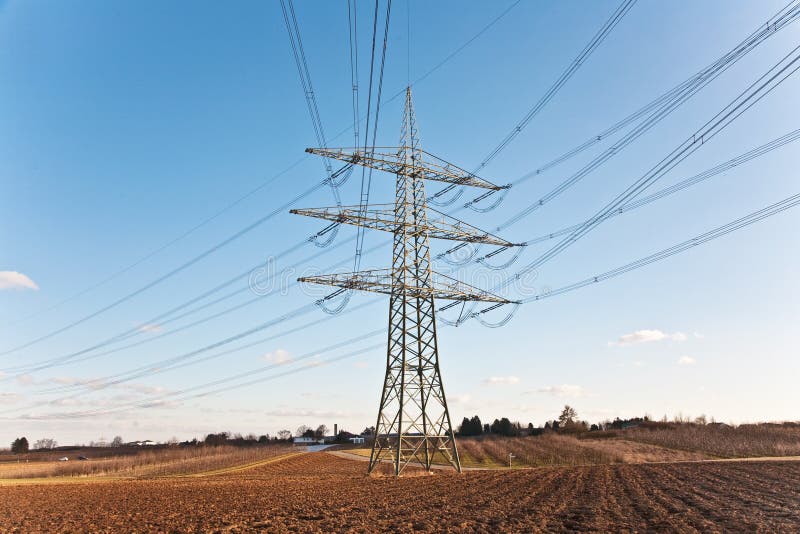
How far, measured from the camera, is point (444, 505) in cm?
2241

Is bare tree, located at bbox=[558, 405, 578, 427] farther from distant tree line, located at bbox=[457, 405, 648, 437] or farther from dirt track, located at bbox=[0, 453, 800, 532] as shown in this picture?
dirt track, located at bbox=[0, 453, 800, 532]

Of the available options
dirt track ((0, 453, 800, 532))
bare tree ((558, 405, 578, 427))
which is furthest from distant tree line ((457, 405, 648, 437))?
dirt track ((0, 453, 800, 532))

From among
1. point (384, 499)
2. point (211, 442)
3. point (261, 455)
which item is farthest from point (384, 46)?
point (211, 442)

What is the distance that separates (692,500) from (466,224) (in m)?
19.3

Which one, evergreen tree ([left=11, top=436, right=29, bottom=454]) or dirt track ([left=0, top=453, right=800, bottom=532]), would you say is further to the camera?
evergreen tree ([left=11, top=436, right=29, bottom=454])

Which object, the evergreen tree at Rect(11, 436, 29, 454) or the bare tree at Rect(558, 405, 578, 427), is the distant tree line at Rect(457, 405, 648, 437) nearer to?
the bare tree at Rect(558, 405, 578, 427)

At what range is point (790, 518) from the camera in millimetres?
17859

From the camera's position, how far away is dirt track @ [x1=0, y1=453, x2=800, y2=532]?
704 inches

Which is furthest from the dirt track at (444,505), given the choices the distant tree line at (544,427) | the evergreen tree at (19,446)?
the evergreen tree at (19,446)

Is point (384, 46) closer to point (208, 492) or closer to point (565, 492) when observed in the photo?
point (565, 492)

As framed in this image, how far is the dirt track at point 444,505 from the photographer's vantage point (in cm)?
1788

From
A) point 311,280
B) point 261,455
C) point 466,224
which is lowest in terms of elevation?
point 261,455

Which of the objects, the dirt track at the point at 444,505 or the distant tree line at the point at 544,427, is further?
the distant tree line at the point at 544,427

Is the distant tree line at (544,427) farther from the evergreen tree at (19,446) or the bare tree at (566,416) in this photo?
the evergreen tree at (19,446)
